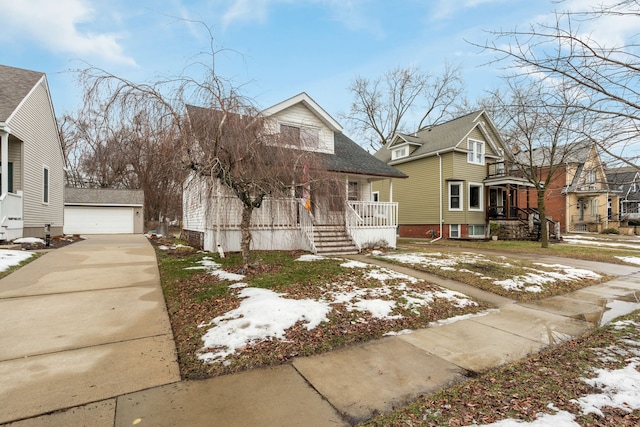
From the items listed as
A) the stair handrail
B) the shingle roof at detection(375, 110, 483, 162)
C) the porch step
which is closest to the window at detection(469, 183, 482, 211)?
the shingle roof at detection(375, 110, 483, 162)

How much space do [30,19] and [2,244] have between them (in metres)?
7.31

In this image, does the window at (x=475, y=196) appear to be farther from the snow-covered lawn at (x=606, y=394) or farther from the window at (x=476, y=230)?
the snow-covered lawn at (x=606, y=394)

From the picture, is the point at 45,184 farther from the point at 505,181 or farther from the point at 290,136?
the point at 505,181

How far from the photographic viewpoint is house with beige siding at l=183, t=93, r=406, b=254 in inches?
317

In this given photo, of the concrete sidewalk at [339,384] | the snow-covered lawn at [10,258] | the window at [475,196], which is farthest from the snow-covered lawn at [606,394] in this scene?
the window at [475,196]

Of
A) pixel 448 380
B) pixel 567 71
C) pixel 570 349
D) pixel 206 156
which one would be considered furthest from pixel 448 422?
pixel 206 156

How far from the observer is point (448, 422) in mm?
2359

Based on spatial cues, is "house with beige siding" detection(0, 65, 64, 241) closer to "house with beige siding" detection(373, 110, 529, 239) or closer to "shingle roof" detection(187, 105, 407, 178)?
"shingle roof" detection(187, 105, 407, 178)

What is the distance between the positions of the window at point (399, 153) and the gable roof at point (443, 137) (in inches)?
15.5

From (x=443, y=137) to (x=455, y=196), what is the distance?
3981 millimetres

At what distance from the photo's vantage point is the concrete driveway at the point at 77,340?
276 centimetres

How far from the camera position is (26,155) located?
1238 cm

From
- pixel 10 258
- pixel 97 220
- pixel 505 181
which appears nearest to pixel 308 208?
pixel 10 258

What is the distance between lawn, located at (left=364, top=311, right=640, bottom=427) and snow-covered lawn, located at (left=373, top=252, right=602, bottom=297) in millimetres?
3210
